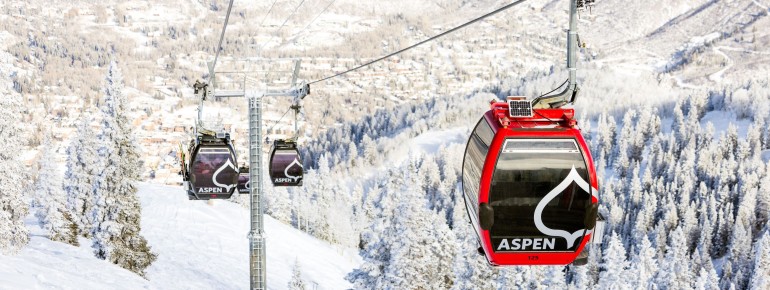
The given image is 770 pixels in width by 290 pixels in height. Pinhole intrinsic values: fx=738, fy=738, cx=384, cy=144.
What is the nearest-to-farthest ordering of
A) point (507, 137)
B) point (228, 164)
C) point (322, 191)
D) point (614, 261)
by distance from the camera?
point (507, 137), point (228, 164), point (614, 261), point (322, 191)

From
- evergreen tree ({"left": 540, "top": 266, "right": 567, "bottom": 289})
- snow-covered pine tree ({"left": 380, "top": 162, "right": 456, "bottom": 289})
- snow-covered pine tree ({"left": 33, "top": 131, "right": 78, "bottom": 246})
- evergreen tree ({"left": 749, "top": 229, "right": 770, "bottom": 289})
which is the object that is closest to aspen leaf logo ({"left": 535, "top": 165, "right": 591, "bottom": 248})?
snow-covered pine tree ({"left": 380, "top": 162, "right": 456, "bottom": 289})

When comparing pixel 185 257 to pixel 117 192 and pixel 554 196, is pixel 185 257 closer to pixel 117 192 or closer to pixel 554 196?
pixel 117 192

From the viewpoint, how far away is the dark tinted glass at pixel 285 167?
26531mm

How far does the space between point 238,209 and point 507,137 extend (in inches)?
2915

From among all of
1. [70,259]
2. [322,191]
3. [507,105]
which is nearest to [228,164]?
[507,105]

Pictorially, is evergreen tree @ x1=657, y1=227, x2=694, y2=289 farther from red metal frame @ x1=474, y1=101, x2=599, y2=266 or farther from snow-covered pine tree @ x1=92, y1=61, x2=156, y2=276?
red metal frame @ x1=474, y1=101, x2=599, y2=266

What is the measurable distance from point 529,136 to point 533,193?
28.4 inches

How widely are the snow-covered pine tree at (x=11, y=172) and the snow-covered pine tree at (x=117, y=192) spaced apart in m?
5.91

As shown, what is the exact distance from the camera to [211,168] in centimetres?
2052

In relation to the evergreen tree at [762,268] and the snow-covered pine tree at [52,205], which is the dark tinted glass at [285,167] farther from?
the evergreen tree at [762,268]

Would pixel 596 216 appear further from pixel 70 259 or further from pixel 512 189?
pixel 70 259

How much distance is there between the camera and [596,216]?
957cm

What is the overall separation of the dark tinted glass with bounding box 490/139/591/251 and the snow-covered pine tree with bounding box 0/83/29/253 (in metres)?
25.3

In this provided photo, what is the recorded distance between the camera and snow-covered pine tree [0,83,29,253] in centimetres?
2911
